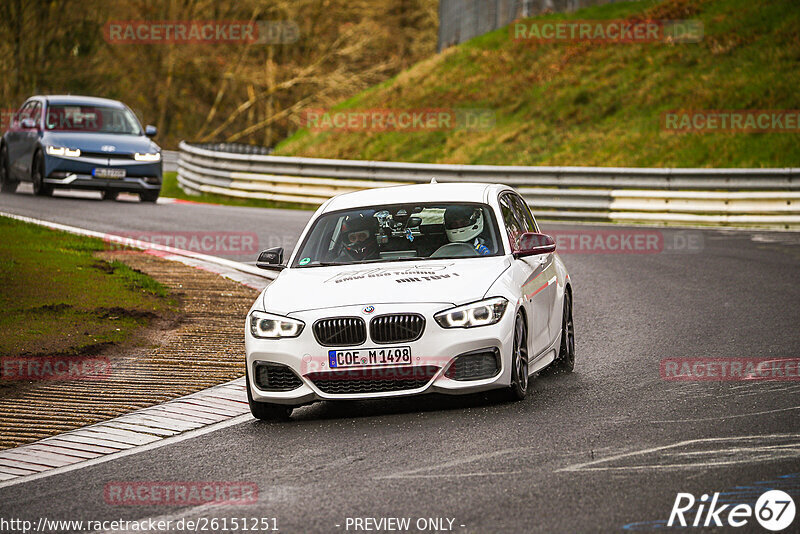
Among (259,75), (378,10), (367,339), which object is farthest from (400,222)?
(378,10)

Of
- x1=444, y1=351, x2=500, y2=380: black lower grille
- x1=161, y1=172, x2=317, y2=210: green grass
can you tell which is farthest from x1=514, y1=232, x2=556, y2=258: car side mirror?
x1=161, y1=172, x2=317, y2=210: green grass

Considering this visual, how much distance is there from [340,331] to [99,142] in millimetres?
17298

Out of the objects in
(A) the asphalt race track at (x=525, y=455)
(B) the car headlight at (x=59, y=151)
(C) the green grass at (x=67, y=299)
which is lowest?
(C) the green grass at (x=67, y=299)

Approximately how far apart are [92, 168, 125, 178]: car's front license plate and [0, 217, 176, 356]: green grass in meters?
7.55

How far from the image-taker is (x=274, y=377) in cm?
812

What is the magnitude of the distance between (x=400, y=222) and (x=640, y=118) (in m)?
24.0

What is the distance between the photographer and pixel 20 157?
25.4 m

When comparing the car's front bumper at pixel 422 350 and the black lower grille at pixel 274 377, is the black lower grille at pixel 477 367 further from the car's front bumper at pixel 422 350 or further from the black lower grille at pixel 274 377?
the black lower grille at pixel 274 377

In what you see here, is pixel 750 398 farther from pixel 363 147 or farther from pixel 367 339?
pixel 363 147

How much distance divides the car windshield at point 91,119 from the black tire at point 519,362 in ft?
59.9

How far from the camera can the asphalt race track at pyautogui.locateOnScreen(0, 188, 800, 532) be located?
18.9ft

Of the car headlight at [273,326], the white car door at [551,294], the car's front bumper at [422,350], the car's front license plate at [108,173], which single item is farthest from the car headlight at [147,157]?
the car's front bumper at [422,350]

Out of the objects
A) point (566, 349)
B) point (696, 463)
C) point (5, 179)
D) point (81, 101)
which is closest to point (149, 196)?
point (81, 101)

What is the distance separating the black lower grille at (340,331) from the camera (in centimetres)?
790
